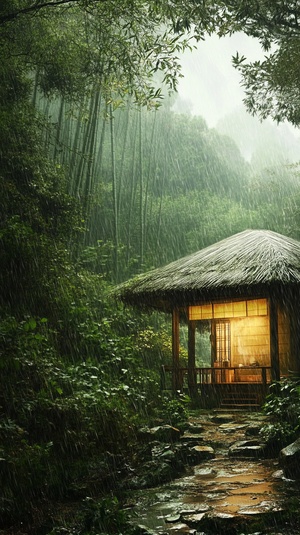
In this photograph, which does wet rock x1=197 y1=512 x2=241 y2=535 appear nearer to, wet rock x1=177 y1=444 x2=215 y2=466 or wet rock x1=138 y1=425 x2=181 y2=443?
wet rock x1=177 y1=444 x2=215 y2=466

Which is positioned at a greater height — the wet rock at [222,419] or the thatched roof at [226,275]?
the thatched roof at [226,275]

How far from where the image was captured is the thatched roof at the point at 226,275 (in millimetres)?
8484

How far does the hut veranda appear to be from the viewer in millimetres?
8789

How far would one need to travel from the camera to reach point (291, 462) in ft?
15.9

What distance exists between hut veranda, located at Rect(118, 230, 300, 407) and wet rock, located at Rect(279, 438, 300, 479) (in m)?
3.55

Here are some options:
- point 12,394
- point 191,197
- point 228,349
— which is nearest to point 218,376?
point 228,349

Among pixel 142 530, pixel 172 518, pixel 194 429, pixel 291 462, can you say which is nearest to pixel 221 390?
pixel 194 429

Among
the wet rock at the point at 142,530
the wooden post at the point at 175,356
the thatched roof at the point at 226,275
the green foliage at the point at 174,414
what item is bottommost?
the wet rock at the point at 142,530

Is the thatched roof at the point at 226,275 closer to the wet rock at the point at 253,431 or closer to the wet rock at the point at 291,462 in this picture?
the wet rock at the point at 253,431

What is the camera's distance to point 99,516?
3.68m

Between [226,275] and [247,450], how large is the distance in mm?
3605

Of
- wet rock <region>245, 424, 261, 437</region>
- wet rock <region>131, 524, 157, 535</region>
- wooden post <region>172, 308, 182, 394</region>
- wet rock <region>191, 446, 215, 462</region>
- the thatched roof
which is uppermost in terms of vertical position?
the thatched roof

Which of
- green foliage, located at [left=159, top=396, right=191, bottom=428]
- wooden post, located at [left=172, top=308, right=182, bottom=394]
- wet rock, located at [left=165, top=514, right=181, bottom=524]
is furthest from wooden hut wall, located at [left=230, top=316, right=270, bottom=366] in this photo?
wet rock, located at [left=165, top=514, right=181, bottom=524]

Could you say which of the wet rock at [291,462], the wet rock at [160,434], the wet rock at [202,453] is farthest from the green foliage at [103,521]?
the wet rock at [160,434]
